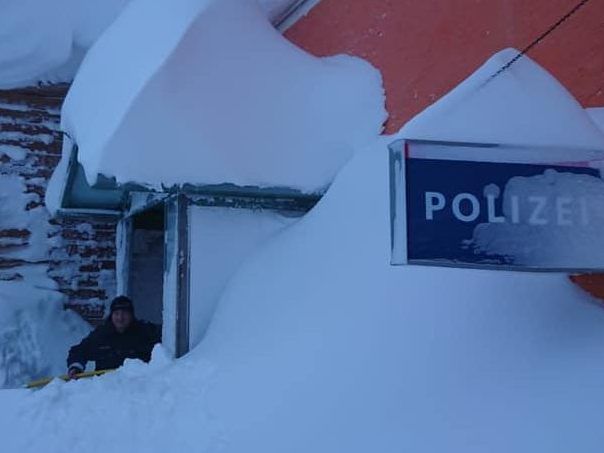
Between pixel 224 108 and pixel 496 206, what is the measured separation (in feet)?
9.06

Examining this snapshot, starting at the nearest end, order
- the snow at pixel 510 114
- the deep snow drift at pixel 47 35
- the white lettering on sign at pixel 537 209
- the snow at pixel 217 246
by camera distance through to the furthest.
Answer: the white lettering on sign at pixel 537 209, the snow at pixel 510 114, the snow at pixel 217 246, the deep snow drift at pixel 47 35

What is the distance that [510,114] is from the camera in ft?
10.2

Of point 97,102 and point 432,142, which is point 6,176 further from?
point 432,142

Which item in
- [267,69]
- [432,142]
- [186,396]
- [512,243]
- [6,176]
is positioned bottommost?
[186,396]

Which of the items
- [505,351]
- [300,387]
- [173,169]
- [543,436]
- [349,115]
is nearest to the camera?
[543,436]

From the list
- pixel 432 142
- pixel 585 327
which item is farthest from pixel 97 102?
pixel 585 327

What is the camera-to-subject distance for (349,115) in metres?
5.20

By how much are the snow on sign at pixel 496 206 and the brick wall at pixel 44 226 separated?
5359 mm

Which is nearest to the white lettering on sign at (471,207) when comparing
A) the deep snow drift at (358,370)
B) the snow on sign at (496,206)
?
the snow on sign at (496,206)

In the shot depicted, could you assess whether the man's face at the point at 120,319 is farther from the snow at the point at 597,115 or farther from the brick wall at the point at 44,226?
the snow at the point at 597,115

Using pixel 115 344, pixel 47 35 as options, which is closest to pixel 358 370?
pixel 115 344

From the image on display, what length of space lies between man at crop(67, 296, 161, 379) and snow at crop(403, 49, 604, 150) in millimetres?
3459

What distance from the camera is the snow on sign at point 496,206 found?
102 inches

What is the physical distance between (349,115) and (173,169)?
50.8 inches
